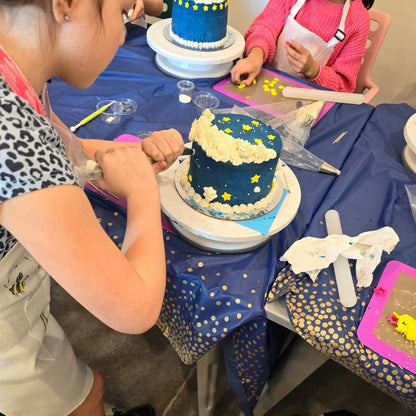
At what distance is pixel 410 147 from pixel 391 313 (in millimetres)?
573

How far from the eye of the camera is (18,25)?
1.67 ft

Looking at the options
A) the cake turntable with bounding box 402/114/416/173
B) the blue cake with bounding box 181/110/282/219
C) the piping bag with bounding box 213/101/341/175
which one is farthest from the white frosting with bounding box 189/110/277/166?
the cake turntable with bounding box 402/114/416/173

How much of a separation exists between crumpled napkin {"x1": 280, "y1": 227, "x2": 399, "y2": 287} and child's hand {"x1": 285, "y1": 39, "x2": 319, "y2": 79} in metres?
0.84

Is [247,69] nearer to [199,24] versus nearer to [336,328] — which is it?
[199,24]

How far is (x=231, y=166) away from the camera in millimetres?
727

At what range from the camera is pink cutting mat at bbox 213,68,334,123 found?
1254mm

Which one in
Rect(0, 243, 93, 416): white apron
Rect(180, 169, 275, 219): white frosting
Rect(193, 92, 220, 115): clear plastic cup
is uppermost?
Rect(180, 169, 275, 219): white frosting

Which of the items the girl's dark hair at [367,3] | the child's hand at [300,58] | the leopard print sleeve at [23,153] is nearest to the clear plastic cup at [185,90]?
the child's hand at [300,58]

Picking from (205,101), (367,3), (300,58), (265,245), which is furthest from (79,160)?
(367,3)

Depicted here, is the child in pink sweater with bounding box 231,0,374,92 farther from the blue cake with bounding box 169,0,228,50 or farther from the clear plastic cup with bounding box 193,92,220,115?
the clear plastic cup with bounding box 193,92,220,115

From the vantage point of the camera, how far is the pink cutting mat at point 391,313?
660 mm

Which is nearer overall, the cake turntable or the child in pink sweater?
the cake turntable

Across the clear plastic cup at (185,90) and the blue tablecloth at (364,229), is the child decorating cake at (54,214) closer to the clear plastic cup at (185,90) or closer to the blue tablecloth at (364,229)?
the blue tablecloth at (364,229)

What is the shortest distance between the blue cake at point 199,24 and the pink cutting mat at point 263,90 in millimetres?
145
